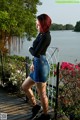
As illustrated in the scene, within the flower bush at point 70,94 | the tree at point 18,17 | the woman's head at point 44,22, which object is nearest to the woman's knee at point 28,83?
the flower bush at point 70,94

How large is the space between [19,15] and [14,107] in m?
21.1

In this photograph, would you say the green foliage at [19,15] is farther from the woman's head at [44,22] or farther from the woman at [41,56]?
the woman's head at [44,22]

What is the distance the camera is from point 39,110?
561 centimetres

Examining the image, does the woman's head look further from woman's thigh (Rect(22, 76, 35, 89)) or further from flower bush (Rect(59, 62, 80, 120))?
flower bush (Rect(59, 62, 80, 120))

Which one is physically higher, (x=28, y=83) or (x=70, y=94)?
(x=28, y=83)

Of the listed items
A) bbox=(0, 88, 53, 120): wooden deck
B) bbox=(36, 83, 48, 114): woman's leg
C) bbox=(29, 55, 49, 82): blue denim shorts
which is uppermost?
bbox=(29, 55, 49, 82): blue denim shorts

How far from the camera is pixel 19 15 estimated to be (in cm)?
2697

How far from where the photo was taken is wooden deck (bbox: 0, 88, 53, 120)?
5820mm

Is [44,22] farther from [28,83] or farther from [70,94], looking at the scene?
[70,94]

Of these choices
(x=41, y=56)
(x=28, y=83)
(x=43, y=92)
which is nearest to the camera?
(x=41, y=56)

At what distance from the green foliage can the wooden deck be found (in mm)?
14322

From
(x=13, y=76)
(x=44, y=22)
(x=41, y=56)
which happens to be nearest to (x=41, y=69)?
(x=41, y=56)

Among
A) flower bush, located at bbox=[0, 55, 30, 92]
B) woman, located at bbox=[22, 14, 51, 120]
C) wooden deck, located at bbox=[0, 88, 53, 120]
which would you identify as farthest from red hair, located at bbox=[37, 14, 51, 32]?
flower bush, located at bbox=[0, 55, 30, 92]

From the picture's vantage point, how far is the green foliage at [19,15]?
2348 centimetres
